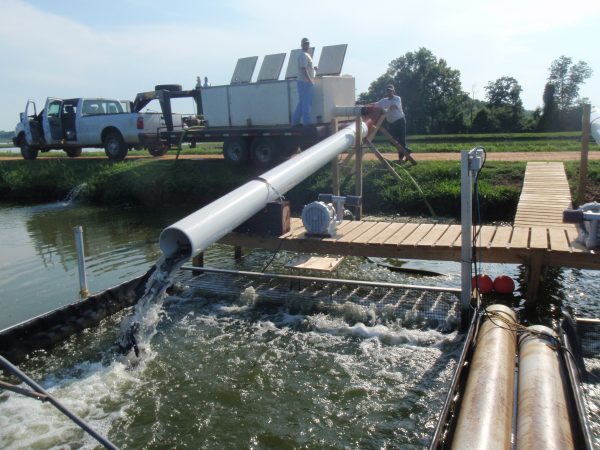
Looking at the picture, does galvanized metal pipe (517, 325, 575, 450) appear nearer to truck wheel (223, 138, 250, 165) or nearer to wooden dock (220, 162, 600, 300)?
wooden dock (220, 162, 600, 300)

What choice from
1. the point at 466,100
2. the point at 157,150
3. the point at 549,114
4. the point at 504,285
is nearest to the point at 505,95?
the point at 466,100

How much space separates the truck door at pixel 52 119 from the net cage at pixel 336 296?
51.4ft

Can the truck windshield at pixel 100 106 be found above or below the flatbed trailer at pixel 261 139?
above

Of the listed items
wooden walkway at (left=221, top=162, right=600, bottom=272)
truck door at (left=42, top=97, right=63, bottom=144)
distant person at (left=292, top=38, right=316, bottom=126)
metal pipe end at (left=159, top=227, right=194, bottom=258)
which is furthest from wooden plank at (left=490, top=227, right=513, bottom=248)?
truck door at (left=42, top=97, right=63, bottom=144)

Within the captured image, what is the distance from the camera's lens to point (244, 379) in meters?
5.75

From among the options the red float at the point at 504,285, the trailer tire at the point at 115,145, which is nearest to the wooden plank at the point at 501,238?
the red float at the point at 504,285

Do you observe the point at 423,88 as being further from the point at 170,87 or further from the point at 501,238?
the point at 501,238

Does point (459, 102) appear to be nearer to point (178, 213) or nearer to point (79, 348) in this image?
point (178, 213)

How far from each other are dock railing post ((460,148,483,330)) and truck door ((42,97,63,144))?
19568 millimetres

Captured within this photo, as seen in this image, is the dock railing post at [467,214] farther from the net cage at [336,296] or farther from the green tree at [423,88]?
the green tree at [423,88]

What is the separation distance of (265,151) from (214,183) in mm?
1855

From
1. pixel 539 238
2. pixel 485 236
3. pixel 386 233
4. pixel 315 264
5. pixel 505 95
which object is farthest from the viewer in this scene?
pixel 505 95

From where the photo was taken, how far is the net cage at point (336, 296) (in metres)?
7.06

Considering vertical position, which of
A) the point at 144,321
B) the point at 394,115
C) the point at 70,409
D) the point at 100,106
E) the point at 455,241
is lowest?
the point at 70,409
